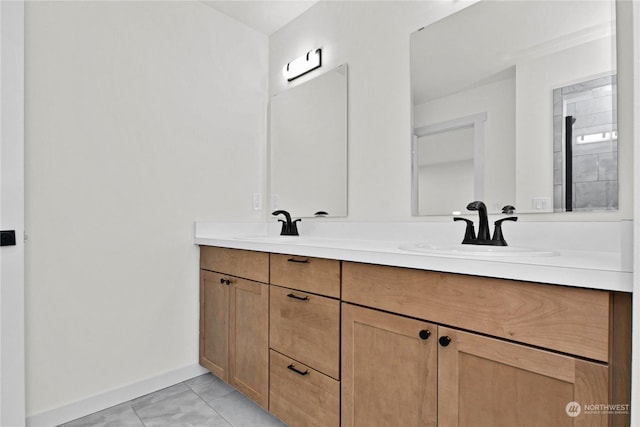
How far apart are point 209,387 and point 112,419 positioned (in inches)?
19.3

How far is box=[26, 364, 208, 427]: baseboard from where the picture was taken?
1.62m

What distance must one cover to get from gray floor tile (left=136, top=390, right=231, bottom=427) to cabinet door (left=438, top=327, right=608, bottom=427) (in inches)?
46.1

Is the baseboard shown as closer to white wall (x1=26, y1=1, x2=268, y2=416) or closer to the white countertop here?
white wall (x1=26, y1=1, x2=268, y2=416)

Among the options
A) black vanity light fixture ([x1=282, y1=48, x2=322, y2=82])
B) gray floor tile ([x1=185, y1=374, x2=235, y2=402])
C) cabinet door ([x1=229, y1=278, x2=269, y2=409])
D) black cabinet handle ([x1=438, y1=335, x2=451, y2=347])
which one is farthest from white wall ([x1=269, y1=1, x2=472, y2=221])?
gray floor tile ([x1=185, y1=374, x2=235, y2=402])

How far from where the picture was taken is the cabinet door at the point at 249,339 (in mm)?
1617

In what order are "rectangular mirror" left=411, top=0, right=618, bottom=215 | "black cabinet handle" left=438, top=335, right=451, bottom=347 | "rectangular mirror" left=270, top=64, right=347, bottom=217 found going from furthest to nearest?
"rectangular mirror" left=270, top=64, right=347, bottom=217 < "rectangular mirror" left=411, top=0, right=618, bottom=215 < "black cabinet handle" left=438, top=335, right=451, bottom=347

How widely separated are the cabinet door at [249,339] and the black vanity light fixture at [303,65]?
1419mm

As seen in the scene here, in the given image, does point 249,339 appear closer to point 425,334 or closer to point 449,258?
point 425,334

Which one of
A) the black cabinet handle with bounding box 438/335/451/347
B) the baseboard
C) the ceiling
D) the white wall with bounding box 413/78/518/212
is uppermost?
the ceiling

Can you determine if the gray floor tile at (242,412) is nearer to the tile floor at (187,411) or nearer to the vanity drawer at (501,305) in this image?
the tile floor at (187,411)

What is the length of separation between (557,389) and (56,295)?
2009 millimetres

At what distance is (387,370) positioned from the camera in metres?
1.11

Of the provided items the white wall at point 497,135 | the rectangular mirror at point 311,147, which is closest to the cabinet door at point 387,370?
the white wall at point 497,135

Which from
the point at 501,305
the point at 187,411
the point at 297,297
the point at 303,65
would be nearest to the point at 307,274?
the point at 297,297
